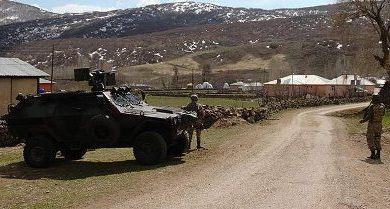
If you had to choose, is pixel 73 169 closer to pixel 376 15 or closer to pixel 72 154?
pixel 72 154

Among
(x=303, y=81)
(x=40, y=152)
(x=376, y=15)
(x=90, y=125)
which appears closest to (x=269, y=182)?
(x=90, y=125)

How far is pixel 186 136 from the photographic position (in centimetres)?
1573

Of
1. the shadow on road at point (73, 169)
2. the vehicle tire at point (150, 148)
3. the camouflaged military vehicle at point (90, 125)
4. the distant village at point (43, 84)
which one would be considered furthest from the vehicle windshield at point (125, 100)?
the distant village at point (43, 84)

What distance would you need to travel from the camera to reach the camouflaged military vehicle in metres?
14.0

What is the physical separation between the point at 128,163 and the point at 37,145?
97.1 inches

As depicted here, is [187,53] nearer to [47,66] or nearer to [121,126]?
[47,66]

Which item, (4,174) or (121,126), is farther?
(121,126)

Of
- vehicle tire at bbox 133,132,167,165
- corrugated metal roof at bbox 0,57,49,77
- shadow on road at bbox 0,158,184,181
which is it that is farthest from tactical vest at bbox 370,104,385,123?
corrugated metal roof at bbox 0,57,49,77

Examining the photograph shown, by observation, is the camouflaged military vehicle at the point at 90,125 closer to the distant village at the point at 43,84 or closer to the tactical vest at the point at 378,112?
the tactical vest at the point at 378,112

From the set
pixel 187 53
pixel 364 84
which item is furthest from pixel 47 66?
pixel 364 84

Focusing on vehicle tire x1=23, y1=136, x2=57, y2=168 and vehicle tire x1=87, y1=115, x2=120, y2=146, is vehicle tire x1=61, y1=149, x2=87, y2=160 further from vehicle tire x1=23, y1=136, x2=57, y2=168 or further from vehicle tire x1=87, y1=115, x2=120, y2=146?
vehicle tire x1=87, y1=115, x2=120, y2=146

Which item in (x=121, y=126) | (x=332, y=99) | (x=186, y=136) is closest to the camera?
(x=121, y=126)

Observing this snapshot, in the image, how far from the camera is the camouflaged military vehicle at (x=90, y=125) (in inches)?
553

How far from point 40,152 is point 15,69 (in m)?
18.4
